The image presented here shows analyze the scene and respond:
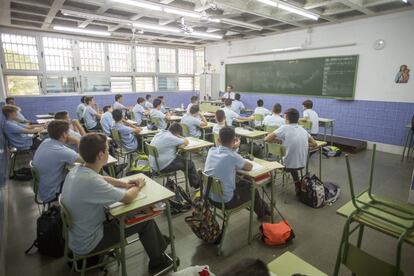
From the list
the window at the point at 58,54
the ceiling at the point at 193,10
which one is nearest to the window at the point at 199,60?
the ceiling at the point at 193,10

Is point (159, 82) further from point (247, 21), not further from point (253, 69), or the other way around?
point (247, 21)

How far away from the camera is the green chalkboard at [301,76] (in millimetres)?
6844

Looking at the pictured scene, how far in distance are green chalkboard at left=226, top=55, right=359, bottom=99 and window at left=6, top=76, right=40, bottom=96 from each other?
279 inches

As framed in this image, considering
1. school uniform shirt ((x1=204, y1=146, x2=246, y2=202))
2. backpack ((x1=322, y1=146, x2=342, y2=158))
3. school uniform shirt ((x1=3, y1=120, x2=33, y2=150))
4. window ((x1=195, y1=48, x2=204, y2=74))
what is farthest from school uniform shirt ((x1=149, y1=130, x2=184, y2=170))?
window ((x1=195, y1=48, x2=204, y2=74))

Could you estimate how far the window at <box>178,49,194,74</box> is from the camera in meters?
11.5

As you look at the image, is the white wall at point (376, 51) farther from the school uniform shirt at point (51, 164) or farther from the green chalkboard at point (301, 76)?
the school uniform shirt at point (51, 164)

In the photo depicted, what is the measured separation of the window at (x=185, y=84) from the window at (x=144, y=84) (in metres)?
1.38

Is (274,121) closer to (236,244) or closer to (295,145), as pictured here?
(295,145)

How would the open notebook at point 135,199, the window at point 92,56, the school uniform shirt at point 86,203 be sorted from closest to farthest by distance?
the school uniform shirt at point 86,203
the open notebook at point 135,199
the window at point 92,56

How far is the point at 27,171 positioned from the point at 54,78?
4889 millimetres

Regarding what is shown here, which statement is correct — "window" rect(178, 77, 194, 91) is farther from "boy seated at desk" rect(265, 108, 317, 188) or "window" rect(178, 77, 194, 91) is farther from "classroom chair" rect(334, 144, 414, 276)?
"classroom chair" rect(334, 144, 414, 276)

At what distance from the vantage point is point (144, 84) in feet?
35.1

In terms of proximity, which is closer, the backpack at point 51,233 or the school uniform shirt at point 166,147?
the backpack at point 51,233

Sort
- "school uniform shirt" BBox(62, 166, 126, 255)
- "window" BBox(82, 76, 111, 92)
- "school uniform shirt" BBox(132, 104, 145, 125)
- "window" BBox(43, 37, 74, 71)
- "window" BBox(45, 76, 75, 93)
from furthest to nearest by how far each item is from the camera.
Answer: "window" BBox(82, 76, 111, 92), "window" BBox(45, 76, 75, 93), "window" BBox(43, 37, 74, 71), "school uniform shirt" BBox(132, 104, 145, 125), "school uniform shirt" BBox(62, 166, 126, 255)
